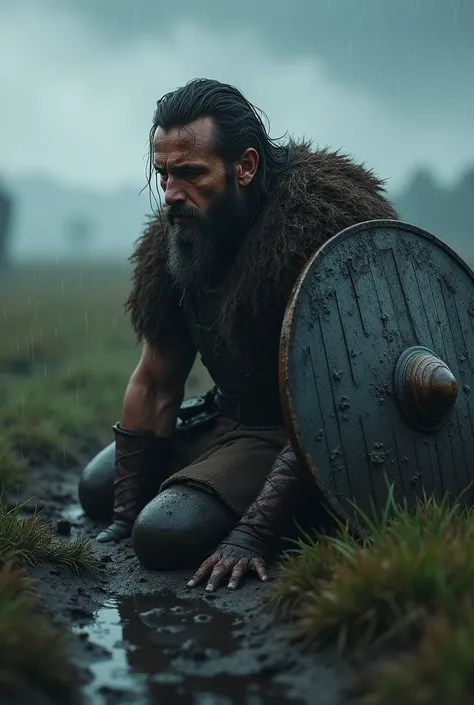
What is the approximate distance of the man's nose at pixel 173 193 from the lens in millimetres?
4152

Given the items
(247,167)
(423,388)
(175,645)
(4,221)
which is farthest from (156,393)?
(4,221)

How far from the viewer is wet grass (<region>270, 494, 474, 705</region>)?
234 centimetres

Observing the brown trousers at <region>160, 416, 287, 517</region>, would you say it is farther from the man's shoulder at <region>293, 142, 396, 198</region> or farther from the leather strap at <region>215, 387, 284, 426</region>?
the man's shoulder at <region>293, 142, 396, 198</region>

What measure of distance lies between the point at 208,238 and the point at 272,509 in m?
1.12

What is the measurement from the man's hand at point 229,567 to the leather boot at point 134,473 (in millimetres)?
1044

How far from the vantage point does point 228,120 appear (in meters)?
4.24

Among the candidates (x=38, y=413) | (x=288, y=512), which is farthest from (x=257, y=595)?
(x=38, y=413)

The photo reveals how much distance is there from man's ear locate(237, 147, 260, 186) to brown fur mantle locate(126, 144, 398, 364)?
13cm

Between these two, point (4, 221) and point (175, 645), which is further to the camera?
point (4, 221)

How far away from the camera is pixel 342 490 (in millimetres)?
3650

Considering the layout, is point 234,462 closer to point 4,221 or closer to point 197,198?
point 197,198

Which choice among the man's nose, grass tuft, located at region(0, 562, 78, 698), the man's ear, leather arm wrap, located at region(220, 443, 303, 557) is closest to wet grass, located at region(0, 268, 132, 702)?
grass tuft, located at region(0, 562, 78, 698)

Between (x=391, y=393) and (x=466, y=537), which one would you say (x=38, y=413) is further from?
(x=466, y=537)

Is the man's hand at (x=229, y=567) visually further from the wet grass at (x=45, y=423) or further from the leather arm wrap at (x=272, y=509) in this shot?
the wet grass at (x=45, y=423)
